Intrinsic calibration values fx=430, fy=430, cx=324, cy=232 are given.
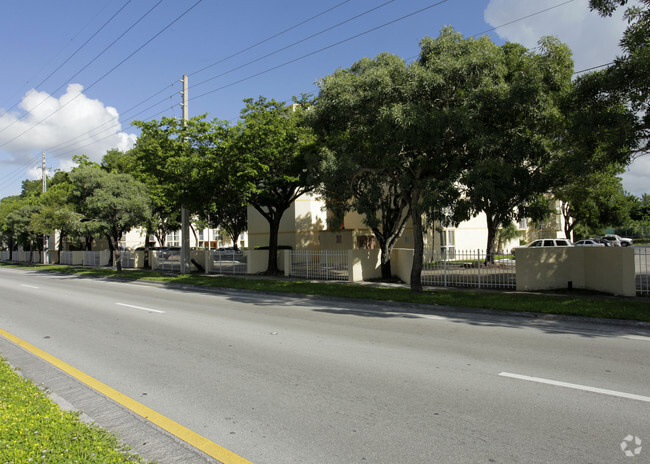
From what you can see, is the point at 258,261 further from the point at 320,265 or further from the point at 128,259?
the point at 128,259

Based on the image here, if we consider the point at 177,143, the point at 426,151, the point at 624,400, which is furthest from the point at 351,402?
the point at 177,143

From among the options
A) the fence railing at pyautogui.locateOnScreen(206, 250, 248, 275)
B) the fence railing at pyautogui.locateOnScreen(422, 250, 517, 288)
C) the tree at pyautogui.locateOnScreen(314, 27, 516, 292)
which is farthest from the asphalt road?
the fence railing at pyautogui.locateOnScreen(206, 250, 248, 275)

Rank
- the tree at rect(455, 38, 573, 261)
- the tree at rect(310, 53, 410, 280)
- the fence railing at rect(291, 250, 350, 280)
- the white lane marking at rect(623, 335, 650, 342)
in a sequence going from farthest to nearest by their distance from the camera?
the fence railing at rect(291, 250, 350, 280)
the tree at rect(310, 53, 410, 280)
the tree at rect(455, 38, 573, 261)
the white lane marking at rect(623, 335, 650, 342)

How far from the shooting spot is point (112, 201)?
27562 mm

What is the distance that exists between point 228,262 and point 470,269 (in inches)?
588

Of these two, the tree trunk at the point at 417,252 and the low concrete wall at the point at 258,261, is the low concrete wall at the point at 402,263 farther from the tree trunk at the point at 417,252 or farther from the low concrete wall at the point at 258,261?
the low concrete wall at the point at 258,261

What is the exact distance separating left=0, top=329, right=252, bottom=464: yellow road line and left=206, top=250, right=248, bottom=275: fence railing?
1825 centimetres

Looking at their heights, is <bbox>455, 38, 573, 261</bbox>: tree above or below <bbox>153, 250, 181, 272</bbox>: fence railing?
above

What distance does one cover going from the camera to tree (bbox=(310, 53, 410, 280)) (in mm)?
12883

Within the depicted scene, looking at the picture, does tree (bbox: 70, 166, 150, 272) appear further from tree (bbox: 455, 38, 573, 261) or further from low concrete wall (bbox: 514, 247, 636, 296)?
low concrete wall (bbox: 514, 247, 636, 296)

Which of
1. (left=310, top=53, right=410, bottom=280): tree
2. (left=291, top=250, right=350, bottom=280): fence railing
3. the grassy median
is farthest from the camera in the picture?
(left=291, top=250, right=350, bottom=280): fence railing

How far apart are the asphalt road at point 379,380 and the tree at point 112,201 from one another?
718 inches

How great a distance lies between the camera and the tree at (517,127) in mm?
11438

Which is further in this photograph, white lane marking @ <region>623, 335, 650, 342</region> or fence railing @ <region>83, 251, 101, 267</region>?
fence railing @ <region>83, 251, 101, 267</region>
